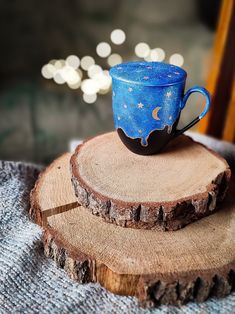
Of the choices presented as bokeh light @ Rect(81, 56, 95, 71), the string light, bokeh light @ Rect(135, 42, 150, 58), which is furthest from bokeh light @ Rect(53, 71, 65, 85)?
bokeh light @ Rect(135, 42, 150, 58)

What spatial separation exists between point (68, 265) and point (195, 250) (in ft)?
0.69

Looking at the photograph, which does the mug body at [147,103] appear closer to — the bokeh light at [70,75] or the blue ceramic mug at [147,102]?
the blue ceramic mug at [147,102]

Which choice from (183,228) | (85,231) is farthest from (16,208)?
(183,228)

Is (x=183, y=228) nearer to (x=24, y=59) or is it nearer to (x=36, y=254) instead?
(x=36, y=254)

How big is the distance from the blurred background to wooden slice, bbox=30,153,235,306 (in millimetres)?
948

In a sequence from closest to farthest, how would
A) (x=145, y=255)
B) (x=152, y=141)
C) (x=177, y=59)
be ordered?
(x=145, y=255) → (x=152, y=141) → (x=177, y=59)

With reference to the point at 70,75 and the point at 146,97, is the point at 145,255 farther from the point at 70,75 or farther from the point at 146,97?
the point at 70,75

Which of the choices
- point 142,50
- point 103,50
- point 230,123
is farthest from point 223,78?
point 103,50

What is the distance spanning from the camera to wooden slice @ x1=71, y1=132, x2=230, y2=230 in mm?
714

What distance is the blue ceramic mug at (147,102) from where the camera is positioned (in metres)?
0.77

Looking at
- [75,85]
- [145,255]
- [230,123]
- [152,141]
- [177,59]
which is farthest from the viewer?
[75,85]

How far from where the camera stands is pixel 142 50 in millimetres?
1657

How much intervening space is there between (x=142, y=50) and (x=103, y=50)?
0.51 feet

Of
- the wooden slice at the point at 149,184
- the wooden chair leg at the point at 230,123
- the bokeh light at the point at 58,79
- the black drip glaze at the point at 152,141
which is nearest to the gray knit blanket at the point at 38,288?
the wooden slice at the point at 149,184
